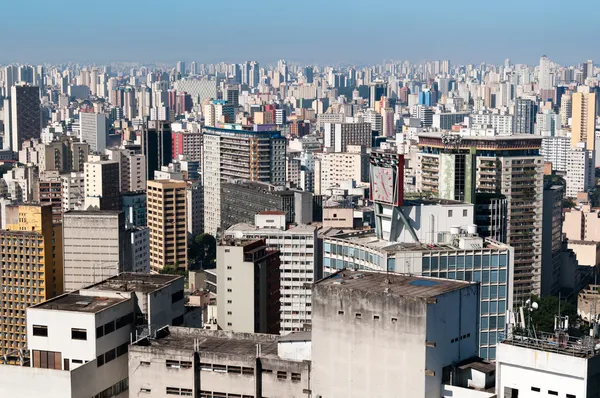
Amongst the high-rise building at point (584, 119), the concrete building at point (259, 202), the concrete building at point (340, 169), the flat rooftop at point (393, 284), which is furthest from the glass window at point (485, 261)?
the high-rise building at point (584, 119)

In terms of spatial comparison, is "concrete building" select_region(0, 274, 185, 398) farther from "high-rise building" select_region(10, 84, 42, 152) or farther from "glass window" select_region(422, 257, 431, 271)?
"high-rise building" select_region(10, 84, 42, 152)

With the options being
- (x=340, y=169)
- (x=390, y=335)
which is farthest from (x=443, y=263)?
(x=340, y=169)

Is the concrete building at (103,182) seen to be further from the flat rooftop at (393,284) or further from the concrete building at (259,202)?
the flat rooftop at (393,284)

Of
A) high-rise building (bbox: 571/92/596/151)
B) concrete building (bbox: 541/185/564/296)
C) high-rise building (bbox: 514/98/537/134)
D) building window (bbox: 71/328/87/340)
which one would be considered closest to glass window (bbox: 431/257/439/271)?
building window (bbox: 71/328/87/340)

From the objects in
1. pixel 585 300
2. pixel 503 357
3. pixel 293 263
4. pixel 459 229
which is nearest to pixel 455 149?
pixel 585 300

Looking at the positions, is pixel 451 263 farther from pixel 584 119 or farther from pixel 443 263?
pixel 584 119

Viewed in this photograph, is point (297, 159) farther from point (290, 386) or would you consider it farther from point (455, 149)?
point (290, 386)

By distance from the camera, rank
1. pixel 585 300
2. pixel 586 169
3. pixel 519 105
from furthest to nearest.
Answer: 1. pixel 519 105
2. pixel 586 169
3. pixel 585 300
